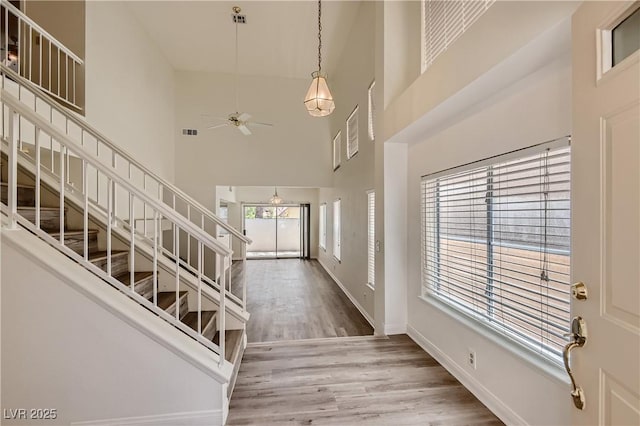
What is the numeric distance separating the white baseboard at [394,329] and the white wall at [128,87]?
15.1 ft

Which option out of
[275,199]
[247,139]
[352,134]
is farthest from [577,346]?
[275,199]

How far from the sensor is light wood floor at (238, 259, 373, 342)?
385 cm

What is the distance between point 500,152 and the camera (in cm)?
201

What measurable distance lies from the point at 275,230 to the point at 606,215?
10241 millimetres

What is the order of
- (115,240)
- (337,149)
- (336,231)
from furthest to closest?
(336,231) < (337,149) < (115,240)

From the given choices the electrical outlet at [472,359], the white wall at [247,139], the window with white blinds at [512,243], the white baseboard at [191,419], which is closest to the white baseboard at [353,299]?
the window with white blinds at [512,243]

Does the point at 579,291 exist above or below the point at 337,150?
below

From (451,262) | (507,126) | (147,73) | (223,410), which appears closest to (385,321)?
(451,262)

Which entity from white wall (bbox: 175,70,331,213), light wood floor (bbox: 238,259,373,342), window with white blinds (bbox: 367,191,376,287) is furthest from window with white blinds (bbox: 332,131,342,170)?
light wood floor (bbox: 238,259,373,342)

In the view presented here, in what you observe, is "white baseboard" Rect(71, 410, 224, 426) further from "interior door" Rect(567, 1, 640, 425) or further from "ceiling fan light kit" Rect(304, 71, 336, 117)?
"ceiling fan light kit" Rect(304, 71, 336, 117)

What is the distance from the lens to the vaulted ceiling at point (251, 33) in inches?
179

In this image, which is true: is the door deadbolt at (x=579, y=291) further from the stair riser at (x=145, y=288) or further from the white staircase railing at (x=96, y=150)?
the stair riser at (x=145, y=288)

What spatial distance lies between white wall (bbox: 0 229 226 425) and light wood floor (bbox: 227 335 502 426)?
45 cm

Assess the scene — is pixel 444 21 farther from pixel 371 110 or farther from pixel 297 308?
pixel 297 308
